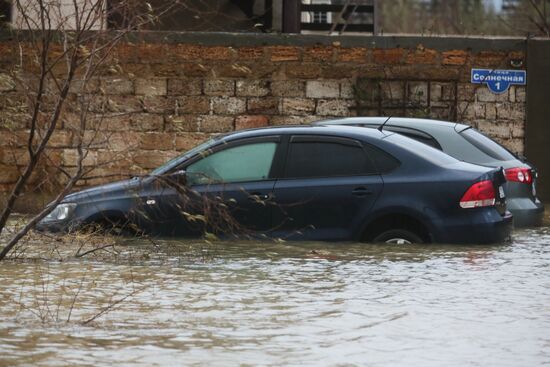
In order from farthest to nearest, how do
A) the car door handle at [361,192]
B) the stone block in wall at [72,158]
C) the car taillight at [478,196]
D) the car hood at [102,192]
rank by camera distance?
1. the stone block in wall at [72,158]
2. the car hood at [102,192]
3. the car door handle at [361,192]
4. the car taillight at [478,196]

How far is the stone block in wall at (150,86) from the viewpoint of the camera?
21.6m

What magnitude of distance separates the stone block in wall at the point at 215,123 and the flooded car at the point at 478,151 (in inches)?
185

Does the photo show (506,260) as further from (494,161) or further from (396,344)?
(396,344)

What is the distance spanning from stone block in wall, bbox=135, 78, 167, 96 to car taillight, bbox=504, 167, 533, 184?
21.8 feet

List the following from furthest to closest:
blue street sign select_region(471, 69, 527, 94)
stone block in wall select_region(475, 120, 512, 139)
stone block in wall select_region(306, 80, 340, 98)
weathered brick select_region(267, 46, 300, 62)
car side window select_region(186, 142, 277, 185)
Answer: stone block in wall select_region(475, 120, 512, 139), blue street sign select_region(471, 69, 527, 94), stone block in wall select_region(306, 80, 340, 98), weathered brick select_region(267, 46, 300, 62), car side window select_region(186, 142, 277, 185)

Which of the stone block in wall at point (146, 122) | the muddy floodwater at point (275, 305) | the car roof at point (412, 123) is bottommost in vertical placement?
the muddy floodwater at point (275, 305)

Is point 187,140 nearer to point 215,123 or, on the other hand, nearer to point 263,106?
point 215,123

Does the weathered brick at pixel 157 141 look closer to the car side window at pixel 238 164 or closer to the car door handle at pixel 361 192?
the car side window at pixel 238 164

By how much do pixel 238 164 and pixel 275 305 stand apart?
418 cm

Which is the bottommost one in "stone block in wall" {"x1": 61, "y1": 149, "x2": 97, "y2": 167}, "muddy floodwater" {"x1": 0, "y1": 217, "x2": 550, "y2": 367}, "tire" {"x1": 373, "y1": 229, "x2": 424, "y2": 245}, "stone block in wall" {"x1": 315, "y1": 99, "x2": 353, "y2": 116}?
"muddy floodwater" {"x1": 0, "y1": 217, "x2": 550, "y2": 367}

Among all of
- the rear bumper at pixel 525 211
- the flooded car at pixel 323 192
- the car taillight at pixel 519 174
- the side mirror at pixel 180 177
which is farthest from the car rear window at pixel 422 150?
the rear bumper at pixel 525 211

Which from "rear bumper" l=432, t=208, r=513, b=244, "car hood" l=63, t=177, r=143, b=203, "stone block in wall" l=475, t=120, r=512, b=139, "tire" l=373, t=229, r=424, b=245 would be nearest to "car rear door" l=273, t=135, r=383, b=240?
"tire" l=373, t=229, r=424, b=245

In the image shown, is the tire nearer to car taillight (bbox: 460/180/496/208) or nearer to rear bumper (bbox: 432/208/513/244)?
rear bumper (bbox: 432/208/513/244)

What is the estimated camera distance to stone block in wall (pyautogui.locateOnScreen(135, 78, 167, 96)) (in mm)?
21609
